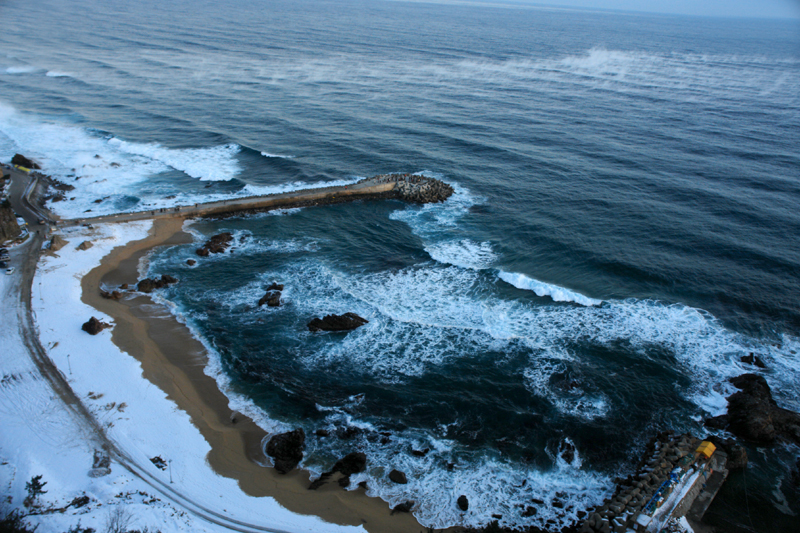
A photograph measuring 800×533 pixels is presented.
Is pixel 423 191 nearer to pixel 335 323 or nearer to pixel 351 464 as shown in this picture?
pixel 335 323

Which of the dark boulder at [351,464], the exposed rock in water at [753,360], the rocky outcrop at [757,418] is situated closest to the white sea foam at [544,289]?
the exposed rock in water at [753,360]

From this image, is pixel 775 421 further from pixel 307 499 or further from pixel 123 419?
pixel 123 419

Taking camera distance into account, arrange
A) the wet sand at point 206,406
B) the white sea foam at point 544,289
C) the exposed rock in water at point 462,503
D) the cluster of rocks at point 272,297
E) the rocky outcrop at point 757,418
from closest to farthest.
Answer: the wet sand at point 206,406 → the exposed rock in water at point 462,503 → the rocky outcrop at point 757,418 → the cluster of rocks at point 272,297 → the white sea foam at point 544,289

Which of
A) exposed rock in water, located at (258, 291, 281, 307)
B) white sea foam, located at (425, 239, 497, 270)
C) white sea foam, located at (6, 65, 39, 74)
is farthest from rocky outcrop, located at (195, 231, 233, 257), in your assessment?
white sea foam, located at (6, 65, 39, 74)

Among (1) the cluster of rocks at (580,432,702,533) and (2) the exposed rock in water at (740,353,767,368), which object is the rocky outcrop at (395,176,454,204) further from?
(1) the cluster of rocks at (580,432,702,533)

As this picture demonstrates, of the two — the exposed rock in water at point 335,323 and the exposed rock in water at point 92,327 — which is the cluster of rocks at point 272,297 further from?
the exposed rock in water at point 92,327

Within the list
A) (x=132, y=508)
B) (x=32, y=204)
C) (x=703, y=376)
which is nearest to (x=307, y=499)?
(x=132, y=508)
